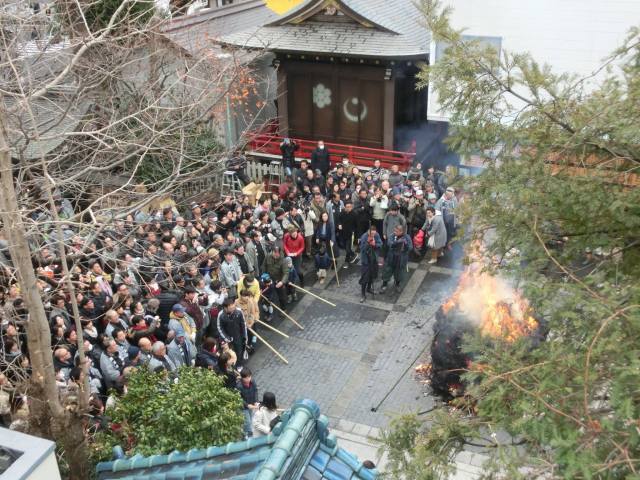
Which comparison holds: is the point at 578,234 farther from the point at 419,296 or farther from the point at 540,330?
the point at 419,296

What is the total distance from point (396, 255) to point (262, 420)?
6170 millimetres

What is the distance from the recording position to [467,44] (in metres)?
6.39

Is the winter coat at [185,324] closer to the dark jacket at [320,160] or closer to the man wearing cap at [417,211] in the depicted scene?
the man wearing cap at [417,211]

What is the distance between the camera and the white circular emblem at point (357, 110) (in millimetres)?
20828

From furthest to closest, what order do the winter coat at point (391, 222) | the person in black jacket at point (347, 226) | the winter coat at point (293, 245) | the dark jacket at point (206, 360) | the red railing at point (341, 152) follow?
the red railing at point (341, 152) < the person in black jacket at point (347, 226) < the winter coat at point (391, 222) < the winter coat at point (293, 245) < the dark jacket at point (206, 360)

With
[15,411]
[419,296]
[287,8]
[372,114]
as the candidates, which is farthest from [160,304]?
[287,8]

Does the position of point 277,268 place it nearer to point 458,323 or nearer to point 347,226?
point 347,226

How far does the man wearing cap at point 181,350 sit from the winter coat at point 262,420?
1.86 metres

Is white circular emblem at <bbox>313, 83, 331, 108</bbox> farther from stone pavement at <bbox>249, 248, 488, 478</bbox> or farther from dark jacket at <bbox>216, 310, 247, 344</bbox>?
dark jacket at <bbox>216, 310, 247, 344</bbox>

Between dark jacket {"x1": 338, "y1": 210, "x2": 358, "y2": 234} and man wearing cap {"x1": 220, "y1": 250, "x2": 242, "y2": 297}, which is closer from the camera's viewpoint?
man wearing cap {"x1": 220, "y1": 250, "x2": 242, "y2": 297}

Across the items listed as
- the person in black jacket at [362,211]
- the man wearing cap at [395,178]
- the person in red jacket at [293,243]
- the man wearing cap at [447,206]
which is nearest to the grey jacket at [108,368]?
the person in red jacket at [293,243]

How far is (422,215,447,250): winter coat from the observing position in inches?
613

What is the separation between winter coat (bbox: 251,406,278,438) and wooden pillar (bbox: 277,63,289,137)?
13.7 meters

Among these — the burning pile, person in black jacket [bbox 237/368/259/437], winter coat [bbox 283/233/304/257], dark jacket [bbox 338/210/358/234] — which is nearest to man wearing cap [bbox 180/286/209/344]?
person in black jacket [bbox 237/368/259/437]
